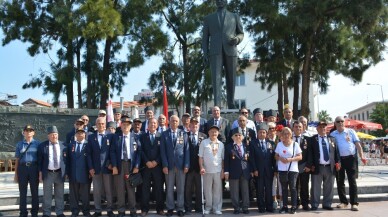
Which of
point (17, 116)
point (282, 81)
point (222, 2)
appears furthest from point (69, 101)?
point (222, 2)

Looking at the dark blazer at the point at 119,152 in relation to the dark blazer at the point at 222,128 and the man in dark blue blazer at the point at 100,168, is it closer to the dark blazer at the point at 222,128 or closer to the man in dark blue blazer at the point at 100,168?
the man in dark blue blazer at the point at 100,168

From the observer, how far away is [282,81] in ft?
65.2

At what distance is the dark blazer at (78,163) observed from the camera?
287 inches

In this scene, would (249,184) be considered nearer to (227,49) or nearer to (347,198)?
(347,198)

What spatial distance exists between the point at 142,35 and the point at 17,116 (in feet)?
29.7

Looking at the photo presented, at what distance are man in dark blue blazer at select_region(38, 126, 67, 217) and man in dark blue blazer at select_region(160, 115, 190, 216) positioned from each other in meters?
1.80

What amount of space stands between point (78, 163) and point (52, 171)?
48 centimetres

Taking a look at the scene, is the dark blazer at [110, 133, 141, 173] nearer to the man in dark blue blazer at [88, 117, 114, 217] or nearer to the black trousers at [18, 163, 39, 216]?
the man in dark blue blazer at [88, 117, 114, 217]

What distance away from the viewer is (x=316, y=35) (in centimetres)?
1766

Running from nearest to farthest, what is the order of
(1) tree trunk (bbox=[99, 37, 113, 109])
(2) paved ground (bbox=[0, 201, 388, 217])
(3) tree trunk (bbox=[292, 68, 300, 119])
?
(2) paved ground (bbox=[0, 201, 388, 217]), (3) tree trunk (bbox=[292, 68, 300, 119]), (1) tree trunk (bbox=[99, 37, 113, 109])

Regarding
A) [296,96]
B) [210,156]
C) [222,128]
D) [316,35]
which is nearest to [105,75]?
[296,96]

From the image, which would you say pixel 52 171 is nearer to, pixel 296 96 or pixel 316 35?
pixel 316 35

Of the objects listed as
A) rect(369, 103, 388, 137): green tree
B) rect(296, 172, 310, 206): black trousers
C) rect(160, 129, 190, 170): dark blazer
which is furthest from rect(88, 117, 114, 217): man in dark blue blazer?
rect(369, 103, 388, 137): green tree

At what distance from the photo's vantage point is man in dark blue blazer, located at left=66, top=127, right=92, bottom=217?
7285mm
